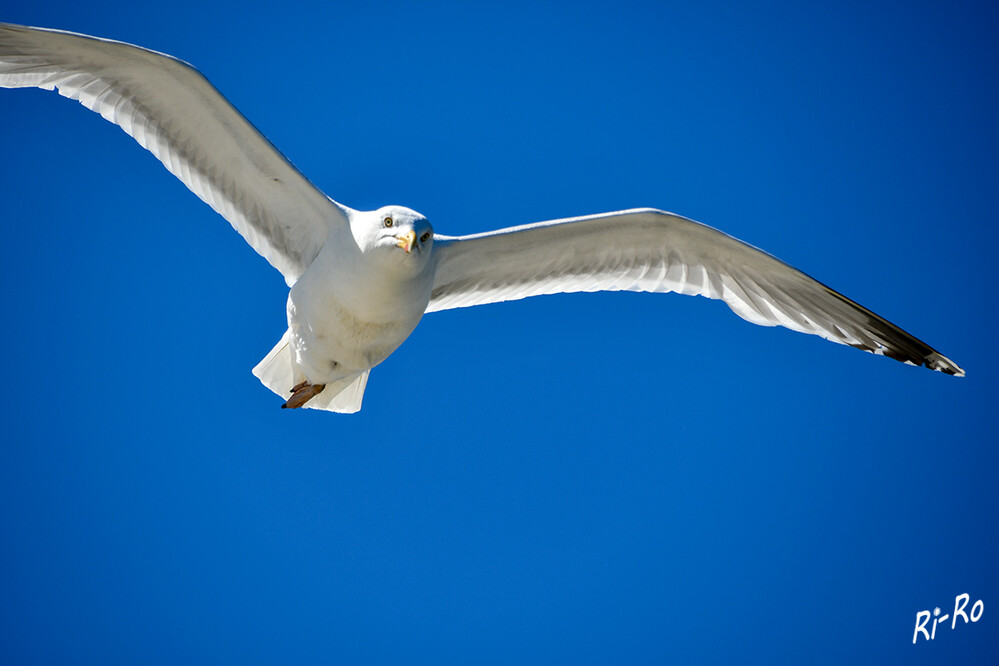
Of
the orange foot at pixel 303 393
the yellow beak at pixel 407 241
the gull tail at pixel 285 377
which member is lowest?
the orange foot at pixel 303 393

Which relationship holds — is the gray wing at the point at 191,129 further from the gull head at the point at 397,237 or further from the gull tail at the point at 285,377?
the gull head at the point at 397,237

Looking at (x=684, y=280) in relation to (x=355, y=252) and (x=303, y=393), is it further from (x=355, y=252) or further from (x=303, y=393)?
(x=303, y=393)

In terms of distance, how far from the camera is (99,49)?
614 centimetres

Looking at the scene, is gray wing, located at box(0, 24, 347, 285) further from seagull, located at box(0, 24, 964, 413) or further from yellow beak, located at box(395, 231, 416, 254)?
yellow beak, located at box(395, 231, 416, 254)

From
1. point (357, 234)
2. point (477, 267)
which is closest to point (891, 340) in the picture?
point (477, 267)

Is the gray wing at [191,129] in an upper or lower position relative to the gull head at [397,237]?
upper

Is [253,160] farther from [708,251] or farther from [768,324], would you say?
[768,324]

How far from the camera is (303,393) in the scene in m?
6.66

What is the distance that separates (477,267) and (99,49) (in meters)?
2.29

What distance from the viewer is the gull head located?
573cm

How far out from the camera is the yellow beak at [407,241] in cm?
570

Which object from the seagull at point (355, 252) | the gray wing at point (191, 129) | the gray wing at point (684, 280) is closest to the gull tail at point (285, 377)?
the seagull at point (355, 252)

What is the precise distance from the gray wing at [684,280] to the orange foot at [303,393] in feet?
2.67

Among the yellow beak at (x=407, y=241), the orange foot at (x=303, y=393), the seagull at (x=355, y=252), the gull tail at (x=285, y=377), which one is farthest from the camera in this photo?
the gull tail at (x=285, y=377)
